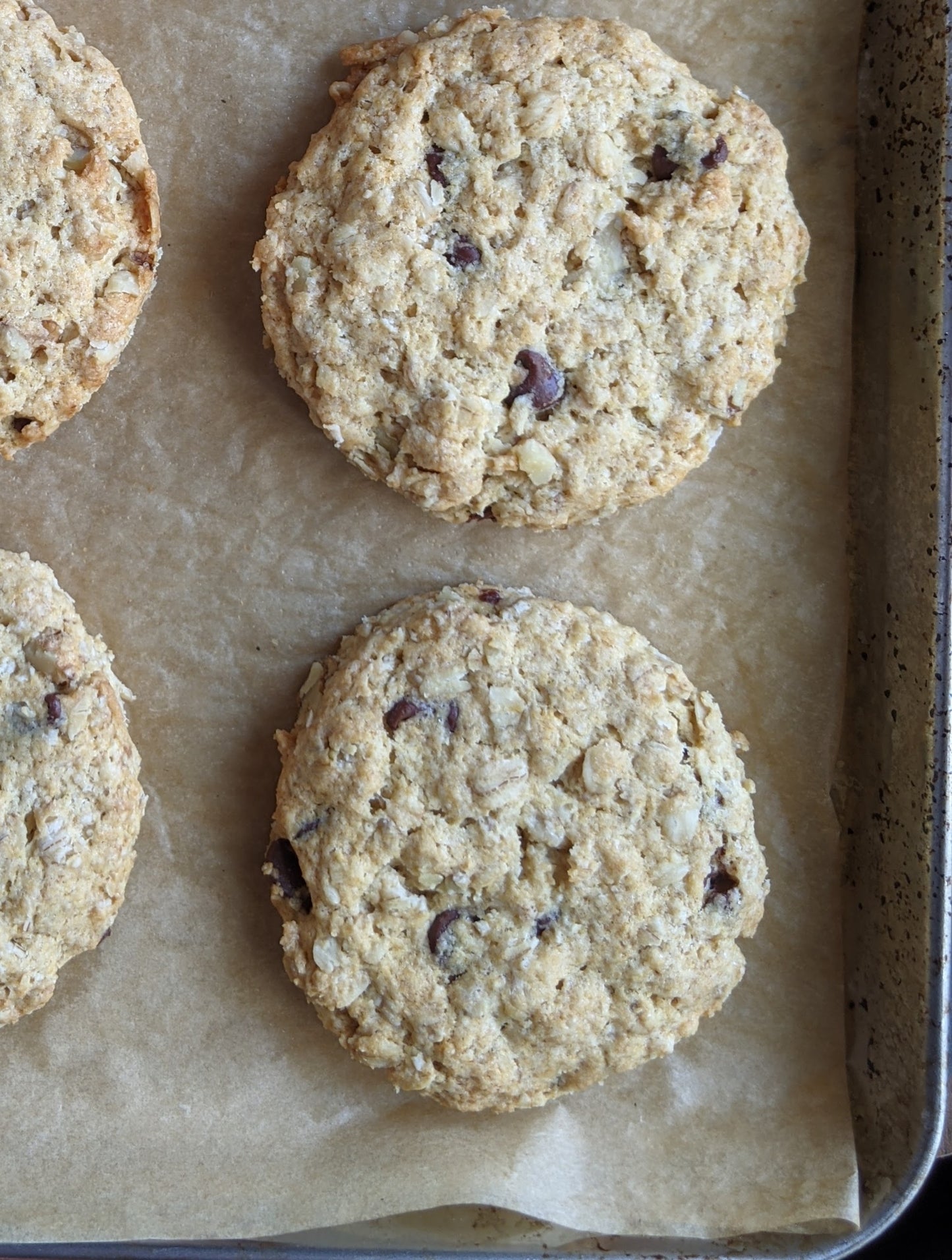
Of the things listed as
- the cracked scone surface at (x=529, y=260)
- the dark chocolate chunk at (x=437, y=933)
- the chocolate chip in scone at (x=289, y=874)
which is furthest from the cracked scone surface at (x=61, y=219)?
the dark chocolate chunk at (x=437, y=933)

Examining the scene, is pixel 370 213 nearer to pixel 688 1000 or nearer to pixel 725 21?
pixel 725 21

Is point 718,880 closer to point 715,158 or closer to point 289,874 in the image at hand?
point 289,874

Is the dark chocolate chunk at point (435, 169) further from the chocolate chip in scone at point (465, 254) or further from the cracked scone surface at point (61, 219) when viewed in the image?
the cracked scone surface at point (61, 219)

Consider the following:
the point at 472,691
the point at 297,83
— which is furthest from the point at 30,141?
the point at 472,691

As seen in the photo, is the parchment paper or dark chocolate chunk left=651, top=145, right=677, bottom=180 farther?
the parchment paper

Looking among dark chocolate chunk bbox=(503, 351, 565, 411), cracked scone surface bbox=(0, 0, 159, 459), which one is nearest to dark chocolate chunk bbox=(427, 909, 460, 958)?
dark chocolate chunk bbox=(503, 351, 565, 411)

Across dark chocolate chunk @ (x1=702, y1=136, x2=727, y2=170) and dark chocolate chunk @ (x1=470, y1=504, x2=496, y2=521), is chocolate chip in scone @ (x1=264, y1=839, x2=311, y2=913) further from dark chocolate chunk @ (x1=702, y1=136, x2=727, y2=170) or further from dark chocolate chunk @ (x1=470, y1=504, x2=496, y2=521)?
dark chocolate chunk @ (x1=702, y1=136, x2=727, y2=170)

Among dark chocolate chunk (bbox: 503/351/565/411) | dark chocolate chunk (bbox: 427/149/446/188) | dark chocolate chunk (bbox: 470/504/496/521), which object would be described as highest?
dark chocolate chunk (bbox: 427/149/446/188)
